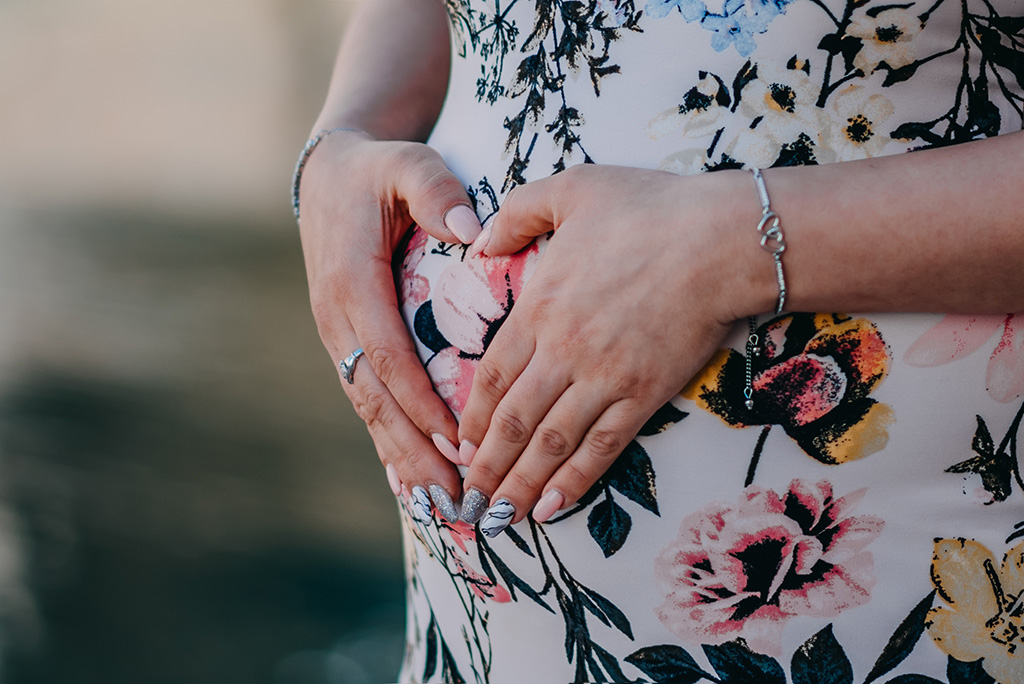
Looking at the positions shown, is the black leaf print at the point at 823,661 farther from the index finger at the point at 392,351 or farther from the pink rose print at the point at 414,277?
the pink rose print at the point at 414,277

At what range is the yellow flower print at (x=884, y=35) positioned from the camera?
607 millimetres

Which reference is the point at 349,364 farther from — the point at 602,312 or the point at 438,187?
the point at 602,312

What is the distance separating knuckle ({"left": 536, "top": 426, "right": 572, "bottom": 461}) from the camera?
0.65 metres

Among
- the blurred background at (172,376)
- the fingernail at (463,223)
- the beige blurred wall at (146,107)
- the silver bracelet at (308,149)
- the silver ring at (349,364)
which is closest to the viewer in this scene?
the fingernail at (463,223)

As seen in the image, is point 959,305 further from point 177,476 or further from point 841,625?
point 177,476

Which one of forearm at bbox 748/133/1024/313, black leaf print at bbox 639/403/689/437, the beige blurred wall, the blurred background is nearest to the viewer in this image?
forearm at bbox 748/133/1024/313

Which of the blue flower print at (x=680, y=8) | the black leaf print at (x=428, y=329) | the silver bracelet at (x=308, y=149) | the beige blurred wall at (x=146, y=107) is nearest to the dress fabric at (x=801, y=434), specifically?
Result: the blue flower print at (x=680, y=8)

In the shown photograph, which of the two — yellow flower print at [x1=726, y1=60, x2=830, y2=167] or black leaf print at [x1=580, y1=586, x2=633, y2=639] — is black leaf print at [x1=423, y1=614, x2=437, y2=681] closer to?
black leaf print at [x1=580, y1=586, x2=633, y2=639]

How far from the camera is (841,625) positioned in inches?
25.2

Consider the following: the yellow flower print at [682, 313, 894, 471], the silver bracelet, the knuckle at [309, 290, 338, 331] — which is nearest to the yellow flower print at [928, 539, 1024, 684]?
the yellow flower print at [682, 313, 894, 471]

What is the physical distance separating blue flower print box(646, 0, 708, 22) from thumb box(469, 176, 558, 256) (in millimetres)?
174

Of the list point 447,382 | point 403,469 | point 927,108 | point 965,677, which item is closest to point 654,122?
point 927,108

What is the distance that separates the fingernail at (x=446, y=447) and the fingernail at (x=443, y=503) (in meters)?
0.03

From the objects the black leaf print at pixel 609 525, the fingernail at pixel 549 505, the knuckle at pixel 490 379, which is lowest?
the black leaf print at pixel 609 525
